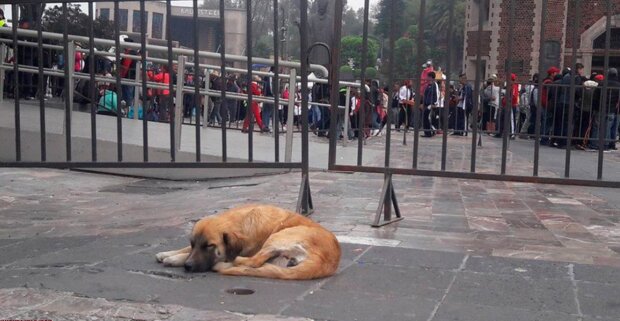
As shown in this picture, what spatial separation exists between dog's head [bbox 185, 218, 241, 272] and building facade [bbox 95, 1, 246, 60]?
2624 millimetres

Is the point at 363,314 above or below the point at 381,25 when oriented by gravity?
below

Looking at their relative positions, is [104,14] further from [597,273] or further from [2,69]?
[597,273]

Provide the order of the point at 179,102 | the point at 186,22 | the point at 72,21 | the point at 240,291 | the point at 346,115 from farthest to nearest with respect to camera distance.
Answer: the point at 346,115 < the point at 179,102 < the point at 72,21 < the point at 186,22 < the point at 240,291

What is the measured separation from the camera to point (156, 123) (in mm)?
12609

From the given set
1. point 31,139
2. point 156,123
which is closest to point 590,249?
point 31,139

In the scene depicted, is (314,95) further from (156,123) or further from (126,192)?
(126,192)

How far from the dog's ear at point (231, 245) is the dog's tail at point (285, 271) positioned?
0.11 meters

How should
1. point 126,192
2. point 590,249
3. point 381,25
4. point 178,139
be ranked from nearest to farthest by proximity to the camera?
point 590,249
point 381,25
point 126,192
point 178,139

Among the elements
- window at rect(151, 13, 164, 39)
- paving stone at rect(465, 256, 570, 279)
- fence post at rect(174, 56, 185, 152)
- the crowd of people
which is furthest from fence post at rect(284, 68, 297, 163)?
paving stone at rect(465, 256, 570, 279)

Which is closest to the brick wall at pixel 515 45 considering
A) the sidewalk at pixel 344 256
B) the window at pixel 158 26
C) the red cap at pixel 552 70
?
the red cap at pixel 552 70

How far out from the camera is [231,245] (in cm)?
495

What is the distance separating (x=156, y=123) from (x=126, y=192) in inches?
140

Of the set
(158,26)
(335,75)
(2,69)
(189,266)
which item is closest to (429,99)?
(335,75)

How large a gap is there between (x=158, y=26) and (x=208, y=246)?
6055 mm
